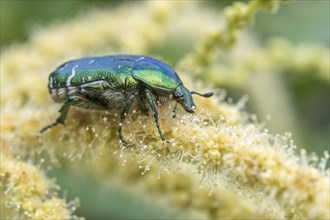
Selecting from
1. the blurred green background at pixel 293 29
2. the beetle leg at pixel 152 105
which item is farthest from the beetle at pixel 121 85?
the blurred green background at pixel 293 29

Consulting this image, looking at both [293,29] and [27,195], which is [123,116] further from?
[293,29]

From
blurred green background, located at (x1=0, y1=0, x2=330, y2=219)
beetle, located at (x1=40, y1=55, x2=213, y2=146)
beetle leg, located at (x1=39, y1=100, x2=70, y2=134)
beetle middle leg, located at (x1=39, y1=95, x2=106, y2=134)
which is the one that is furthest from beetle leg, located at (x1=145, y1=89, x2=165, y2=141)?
blurred green background, located at (x1=0, y1=0, x2=330, y2=219)

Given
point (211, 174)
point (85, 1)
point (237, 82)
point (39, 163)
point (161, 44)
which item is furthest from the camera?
point (85, 1)

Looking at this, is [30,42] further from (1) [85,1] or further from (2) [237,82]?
(2) [237,82]

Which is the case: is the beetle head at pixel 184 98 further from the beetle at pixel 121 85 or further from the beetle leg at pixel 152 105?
the beetle leg at pixel 152 105

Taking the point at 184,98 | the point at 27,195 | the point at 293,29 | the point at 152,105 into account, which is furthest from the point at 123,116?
the point at 293,29

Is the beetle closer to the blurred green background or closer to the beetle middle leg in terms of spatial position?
the beetle middle leg

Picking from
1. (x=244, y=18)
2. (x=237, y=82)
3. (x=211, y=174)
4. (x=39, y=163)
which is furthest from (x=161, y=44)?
(x=211, y=174)
